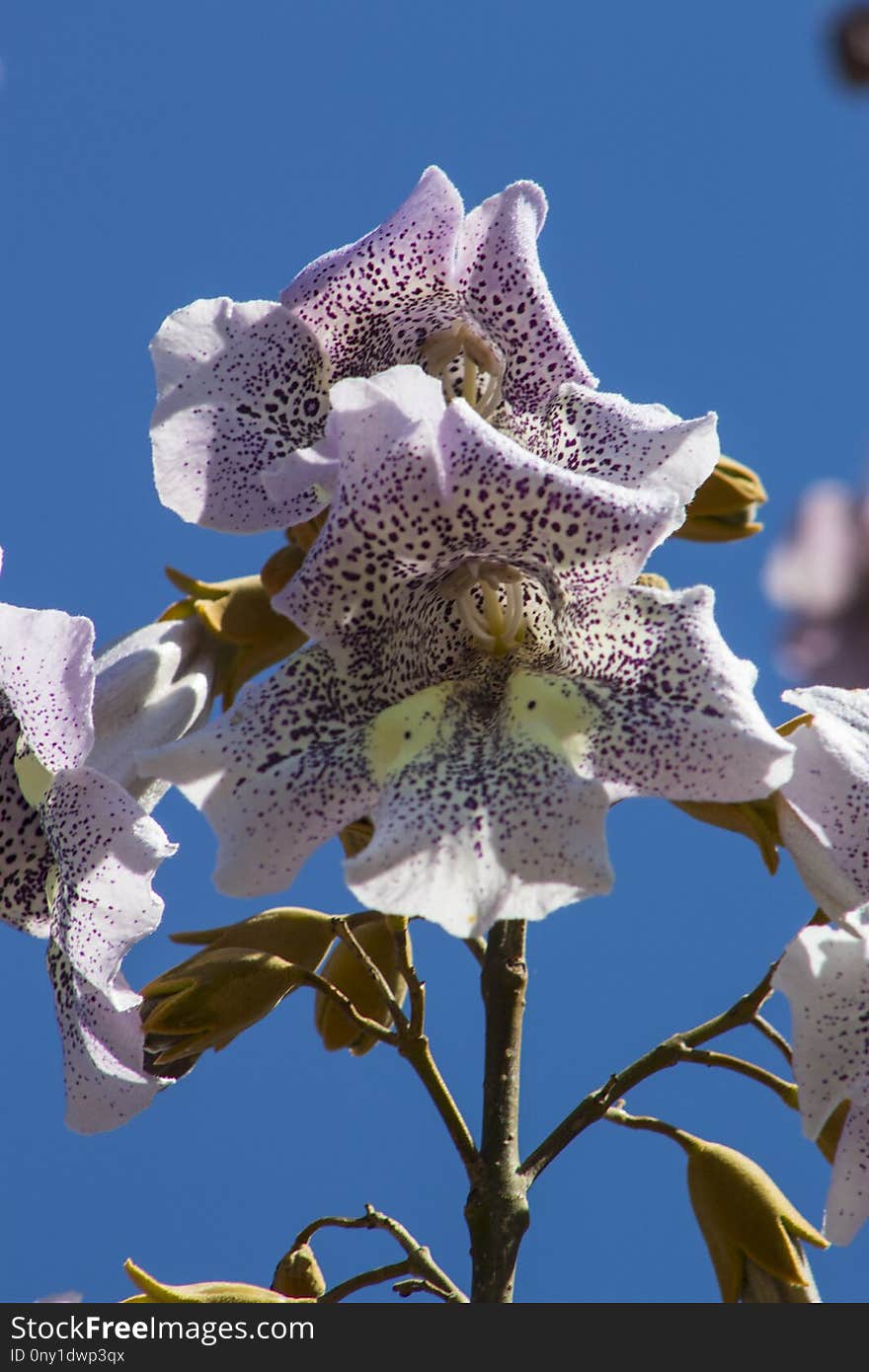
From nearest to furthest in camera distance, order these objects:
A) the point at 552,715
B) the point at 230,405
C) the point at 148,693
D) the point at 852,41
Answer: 1. the point at 552,715
2. the point at 230,405
3. the point at 148,693
4. the point at 852,41

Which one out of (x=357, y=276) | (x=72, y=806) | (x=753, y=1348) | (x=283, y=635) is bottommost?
(x=753, y=1348)

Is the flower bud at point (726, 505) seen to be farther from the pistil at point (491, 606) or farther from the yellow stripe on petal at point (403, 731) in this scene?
the yellow stripe on petal at point (403, 731)

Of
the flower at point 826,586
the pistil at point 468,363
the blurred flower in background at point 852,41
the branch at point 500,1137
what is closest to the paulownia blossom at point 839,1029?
the branch at point 500,1137

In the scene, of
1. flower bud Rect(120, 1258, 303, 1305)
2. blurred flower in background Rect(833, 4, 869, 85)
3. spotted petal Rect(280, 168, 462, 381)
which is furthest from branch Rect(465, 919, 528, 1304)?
A: blurred flower in background Rect(833, 4, 869, 85)

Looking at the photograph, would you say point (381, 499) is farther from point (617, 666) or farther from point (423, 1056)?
point (423, 1056)

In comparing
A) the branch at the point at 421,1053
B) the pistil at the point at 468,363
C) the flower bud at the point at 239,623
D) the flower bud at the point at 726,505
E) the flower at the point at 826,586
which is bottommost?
the branch at the point at 421,1053

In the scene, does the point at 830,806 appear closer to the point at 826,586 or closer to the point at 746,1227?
the point at 746,1227

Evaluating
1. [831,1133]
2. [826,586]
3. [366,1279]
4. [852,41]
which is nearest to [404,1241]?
[366,1279]

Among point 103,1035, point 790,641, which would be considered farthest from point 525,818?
point 790,641
